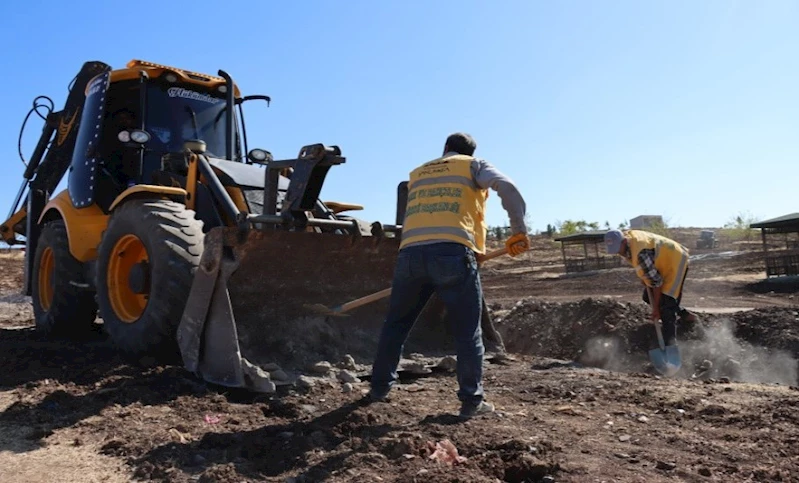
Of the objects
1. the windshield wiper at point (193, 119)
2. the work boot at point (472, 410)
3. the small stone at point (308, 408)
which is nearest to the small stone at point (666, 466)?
the work boot at point (472, 410)

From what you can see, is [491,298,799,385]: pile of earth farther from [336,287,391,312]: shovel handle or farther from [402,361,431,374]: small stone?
[336,287,391,312]: shovel handle

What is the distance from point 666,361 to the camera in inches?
253

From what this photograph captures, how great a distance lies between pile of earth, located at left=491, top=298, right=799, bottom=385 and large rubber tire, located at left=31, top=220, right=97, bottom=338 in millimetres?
4856

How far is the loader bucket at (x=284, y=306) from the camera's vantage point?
15.2 feet

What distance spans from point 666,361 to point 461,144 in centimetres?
338

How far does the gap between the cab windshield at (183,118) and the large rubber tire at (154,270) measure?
122cm

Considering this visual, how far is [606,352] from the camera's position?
7.56 metres

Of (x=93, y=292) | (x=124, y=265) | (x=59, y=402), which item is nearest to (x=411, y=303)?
(x=59, y=402)

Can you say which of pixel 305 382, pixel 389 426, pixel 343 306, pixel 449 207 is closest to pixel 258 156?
pixel 343 306

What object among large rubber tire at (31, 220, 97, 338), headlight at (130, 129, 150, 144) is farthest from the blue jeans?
large rubber tire at (31, 220, 97, 338)

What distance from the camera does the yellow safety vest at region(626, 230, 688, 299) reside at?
21.6 ft

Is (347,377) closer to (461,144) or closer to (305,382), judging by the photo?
(305,382)

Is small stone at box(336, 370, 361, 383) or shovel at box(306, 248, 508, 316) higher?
shovel at box(306, 248, 508, 316)

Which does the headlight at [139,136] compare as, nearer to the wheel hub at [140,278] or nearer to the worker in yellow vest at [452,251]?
the wheel hub at [140,278]
